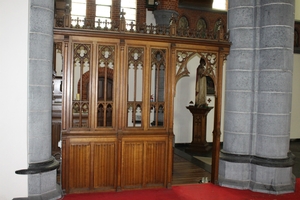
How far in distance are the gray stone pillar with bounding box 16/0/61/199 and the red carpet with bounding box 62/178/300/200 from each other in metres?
0.52

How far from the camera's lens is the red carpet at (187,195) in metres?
4.43

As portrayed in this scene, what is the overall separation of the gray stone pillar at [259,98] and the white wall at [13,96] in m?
3.25

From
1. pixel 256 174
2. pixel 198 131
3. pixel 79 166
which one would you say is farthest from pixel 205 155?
pixel 79 166

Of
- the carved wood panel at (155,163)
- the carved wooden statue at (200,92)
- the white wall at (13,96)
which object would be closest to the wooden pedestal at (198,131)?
the carved wooden statue at (200,92)

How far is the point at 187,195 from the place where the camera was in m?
4.62

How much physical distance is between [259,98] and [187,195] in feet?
6.53

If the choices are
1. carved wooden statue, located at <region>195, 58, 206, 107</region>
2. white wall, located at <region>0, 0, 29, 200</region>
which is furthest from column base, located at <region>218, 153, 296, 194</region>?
carved wooden statue, located at <region>195, 58, 206, 107</region>

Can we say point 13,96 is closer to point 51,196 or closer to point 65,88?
point 65,88

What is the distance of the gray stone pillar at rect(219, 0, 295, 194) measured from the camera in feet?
15.7

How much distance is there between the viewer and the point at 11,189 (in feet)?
13.2

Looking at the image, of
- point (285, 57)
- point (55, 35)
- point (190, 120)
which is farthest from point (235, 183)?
point (190, 120)

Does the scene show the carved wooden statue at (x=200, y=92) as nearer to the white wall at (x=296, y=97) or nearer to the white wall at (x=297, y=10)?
the white wall at (x=296, y=97)

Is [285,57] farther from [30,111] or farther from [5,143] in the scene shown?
[5,143]

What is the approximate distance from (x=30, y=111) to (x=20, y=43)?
92cm
